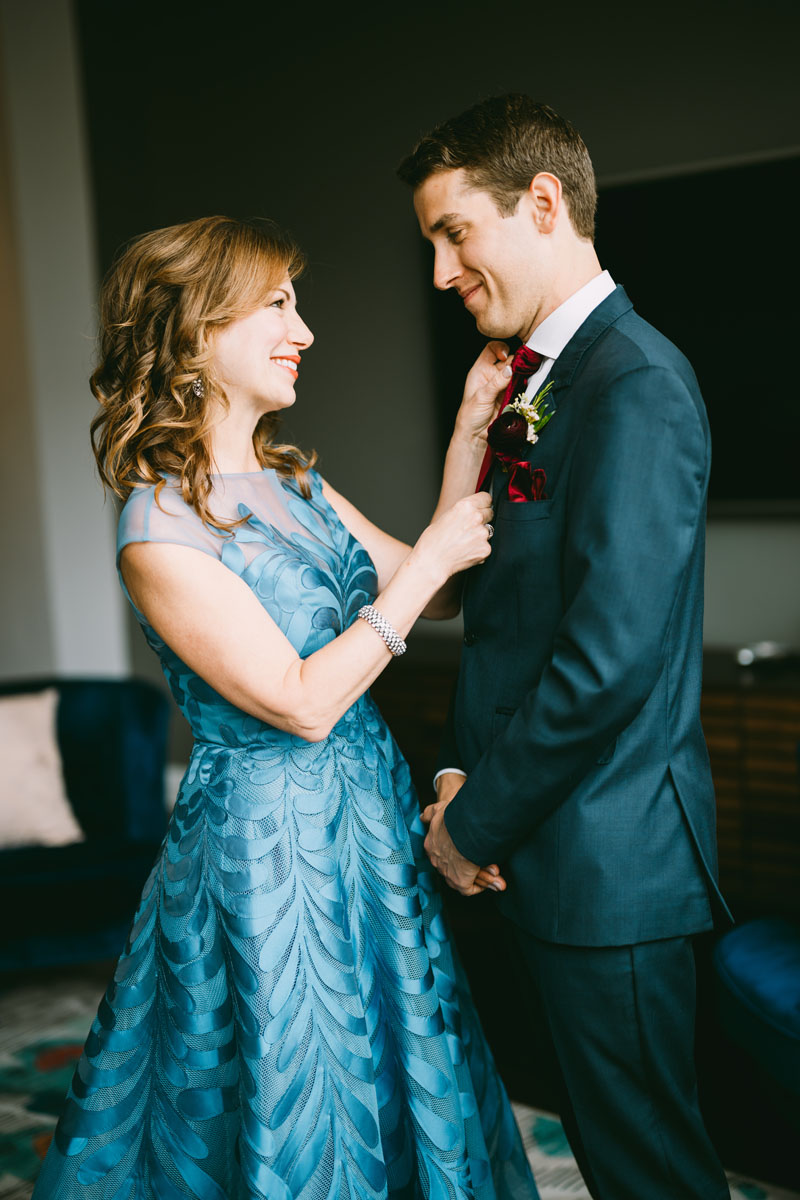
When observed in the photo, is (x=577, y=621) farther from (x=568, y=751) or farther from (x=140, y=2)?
(x=140, y=2)

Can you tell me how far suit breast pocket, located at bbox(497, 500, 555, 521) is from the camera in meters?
1.29

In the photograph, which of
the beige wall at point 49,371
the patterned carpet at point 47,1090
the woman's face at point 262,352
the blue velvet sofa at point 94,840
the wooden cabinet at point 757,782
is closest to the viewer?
the woman's face at point 262,352

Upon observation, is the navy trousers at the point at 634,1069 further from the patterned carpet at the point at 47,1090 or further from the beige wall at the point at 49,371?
the beige wall at the point at 49,371

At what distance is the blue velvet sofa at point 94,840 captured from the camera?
2682 mm

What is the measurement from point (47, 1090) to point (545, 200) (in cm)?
225

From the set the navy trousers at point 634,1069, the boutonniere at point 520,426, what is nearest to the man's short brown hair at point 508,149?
the boutonniere at point 520,426

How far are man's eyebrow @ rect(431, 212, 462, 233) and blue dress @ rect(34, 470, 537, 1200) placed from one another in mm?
472

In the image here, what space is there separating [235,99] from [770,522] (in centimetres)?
272

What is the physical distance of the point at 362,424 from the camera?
13.4 feet

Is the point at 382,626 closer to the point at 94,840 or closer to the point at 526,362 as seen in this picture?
the point at 526,362

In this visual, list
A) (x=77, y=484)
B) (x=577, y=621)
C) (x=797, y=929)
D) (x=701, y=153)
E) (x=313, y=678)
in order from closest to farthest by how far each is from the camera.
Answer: (x=577, y=621) < (x=313, y=678) < (x=797, y=929) < (x=701, y=153) < (x=77, y=484)

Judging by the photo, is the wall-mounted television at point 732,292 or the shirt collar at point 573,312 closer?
the shirt collar at point 573,312

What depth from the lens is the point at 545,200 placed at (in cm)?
133

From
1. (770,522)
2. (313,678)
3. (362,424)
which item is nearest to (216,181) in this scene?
(362,424)
